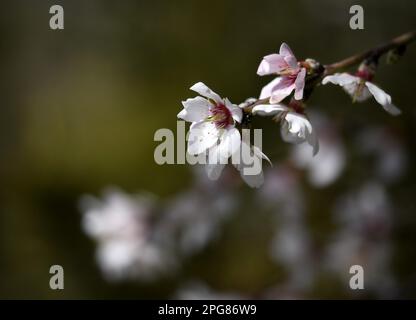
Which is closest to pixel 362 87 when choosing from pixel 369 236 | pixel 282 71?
pixel 282 71

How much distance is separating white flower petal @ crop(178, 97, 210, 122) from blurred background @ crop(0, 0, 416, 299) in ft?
3.11

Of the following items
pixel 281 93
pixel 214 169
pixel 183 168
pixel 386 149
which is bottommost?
pixel 214 169

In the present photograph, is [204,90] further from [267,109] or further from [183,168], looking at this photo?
[183,168]

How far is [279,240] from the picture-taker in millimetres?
2439

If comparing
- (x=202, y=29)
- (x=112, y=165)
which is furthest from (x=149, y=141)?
(x=202, y=29)

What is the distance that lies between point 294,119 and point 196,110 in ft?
0.56

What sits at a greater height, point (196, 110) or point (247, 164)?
point (196, 110)

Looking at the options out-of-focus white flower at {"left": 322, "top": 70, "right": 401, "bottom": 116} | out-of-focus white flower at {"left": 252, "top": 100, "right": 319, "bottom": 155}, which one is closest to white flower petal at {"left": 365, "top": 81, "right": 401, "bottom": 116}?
out-of-focus white flower at {"left": 322, "top": 70, "right": 401, "bottom": 116}

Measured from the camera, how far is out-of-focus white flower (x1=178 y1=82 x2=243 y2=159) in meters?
1.09

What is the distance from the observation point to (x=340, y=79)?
43.3 inches

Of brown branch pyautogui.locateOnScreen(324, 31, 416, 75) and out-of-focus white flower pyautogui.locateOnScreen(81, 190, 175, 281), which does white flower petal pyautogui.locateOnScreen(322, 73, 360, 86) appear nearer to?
brown branch pyautogui.locateOnScreen(324, 31, 416, 75)

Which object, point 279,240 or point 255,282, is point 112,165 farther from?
point 279,240

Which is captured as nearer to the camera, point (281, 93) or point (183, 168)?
point (281, 93)

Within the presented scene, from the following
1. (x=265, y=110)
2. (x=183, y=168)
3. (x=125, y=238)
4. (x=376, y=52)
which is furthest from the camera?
(x=183, y=168)
